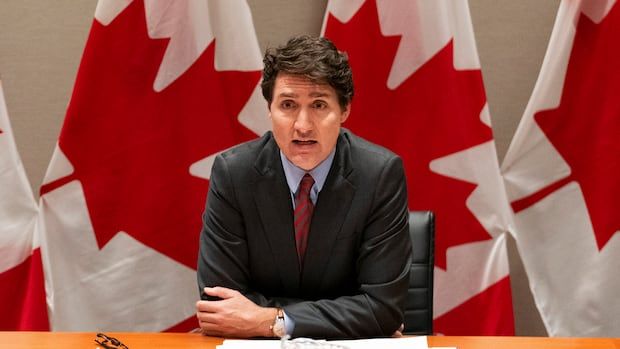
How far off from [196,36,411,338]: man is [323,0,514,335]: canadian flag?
86 cm

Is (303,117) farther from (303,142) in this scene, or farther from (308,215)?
(308,215)

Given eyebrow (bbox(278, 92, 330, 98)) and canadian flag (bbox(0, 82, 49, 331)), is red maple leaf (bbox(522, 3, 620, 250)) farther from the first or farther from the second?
canadian flag (bbox(0, 82, 49, 331))

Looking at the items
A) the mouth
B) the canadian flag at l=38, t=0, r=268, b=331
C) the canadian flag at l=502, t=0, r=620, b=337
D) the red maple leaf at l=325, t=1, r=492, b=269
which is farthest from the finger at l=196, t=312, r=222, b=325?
the canadian flag at l=502, t=0, r=620, b=337

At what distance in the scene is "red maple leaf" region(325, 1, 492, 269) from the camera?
11.2 ft

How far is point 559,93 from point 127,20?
173cm

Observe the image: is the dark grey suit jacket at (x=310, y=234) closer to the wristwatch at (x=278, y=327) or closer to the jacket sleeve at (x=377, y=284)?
the jacket sleeve at (x=377, y=284)

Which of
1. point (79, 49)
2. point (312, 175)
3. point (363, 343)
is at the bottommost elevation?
point (363, 343)

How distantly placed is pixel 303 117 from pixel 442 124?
1.17 metres

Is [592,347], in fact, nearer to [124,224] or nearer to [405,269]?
[405,269]

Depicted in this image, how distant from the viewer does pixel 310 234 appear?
2.50 m

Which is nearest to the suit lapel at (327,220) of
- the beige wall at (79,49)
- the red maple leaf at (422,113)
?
the red maple leaf at (422,113)

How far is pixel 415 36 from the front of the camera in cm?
341

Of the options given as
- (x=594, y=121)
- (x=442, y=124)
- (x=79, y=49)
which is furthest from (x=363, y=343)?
(x=79, y=49)

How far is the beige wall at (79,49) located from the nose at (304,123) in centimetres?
143
